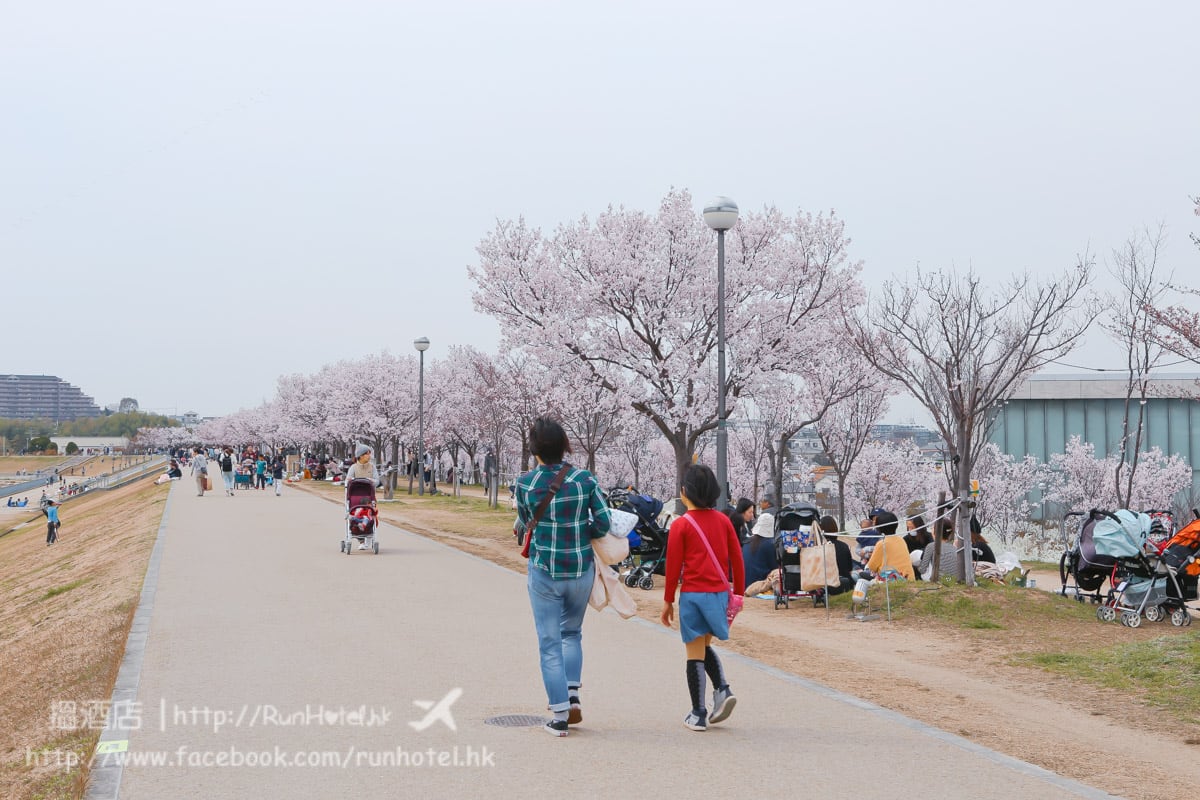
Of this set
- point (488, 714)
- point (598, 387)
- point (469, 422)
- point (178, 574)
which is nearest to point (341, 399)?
point (469, 422)

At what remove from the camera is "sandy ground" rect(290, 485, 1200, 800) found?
242 inches

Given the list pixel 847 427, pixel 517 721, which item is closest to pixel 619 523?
pixel 517 721

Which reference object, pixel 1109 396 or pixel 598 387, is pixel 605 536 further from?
pixel 1109 396

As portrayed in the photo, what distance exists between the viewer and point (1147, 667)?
929cm

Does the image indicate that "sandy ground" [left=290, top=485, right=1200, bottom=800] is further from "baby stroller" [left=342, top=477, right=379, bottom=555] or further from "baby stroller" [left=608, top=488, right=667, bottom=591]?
"baby stroller" [left=342, top=477, right=379, bottom=555]

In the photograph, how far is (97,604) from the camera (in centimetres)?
1290

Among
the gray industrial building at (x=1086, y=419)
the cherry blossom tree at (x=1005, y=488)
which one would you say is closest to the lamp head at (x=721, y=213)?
the cherry blossom tree at (x=1005, y=488)

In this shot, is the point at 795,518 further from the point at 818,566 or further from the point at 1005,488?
the point at 1005,488

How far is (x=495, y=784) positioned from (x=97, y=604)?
9452mm

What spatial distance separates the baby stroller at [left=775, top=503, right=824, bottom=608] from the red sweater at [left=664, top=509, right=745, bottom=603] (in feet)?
23.4

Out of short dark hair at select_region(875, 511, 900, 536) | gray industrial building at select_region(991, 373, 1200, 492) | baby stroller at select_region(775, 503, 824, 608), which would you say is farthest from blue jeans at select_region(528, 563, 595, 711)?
gray industrial building at select_region(991, 373, 1200, 492)

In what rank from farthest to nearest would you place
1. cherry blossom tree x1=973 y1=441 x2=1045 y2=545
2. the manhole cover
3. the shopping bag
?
cherry blossom tree x1=973 y1=441 x2=1045 y2=545 → the shopping bag → the manhole cover

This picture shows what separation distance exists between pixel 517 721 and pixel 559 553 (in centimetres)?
109

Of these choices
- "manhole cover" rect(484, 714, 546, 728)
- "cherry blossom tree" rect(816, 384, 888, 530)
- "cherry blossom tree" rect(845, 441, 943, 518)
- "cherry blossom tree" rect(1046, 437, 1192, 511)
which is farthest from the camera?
"cherry blossom tree" rect(845, 441, 943, 518)
